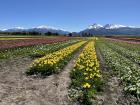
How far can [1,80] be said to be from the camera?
1431 centimetres

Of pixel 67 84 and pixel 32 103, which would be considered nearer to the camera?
pixel 32 103

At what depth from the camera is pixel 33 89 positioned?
12391 millimetres

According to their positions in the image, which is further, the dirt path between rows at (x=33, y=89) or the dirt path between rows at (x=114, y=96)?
the dirt path between rows at (x=114, y=96)

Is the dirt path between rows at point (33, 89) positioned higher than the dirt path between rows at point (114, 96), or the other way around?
the dirt path between rows at point (33, 89)

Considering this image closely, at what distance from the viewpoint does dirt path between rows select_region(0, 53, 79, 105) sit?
10.5 m

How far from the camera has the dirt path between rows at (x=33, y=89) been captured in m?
10.5

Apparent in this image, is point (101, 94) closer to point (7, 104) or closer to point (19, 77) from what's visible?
point (7, 104)

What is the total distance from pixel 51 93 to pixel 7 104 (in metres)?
2.33

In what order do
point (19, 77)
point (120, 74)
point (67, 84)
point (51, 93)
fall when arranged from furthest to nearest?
point (120, 74) < point (19, 77) < point (67, 84) < point (51, 93)

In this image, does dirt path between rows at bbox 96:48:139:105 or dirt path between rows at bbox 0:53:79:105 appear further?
dirt path between rows at bbox 96:48:139:105

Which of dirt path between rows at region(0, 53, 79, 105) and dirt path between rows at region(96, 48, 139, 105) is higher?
dirt path between rows at region(0, 53, 79, 105)

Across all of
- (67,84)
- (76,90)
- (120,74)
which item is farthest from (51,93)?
(120,74)

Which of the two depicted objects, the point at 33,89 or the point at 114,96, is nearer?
the point at 114,96

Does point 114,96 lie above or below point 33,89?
below
